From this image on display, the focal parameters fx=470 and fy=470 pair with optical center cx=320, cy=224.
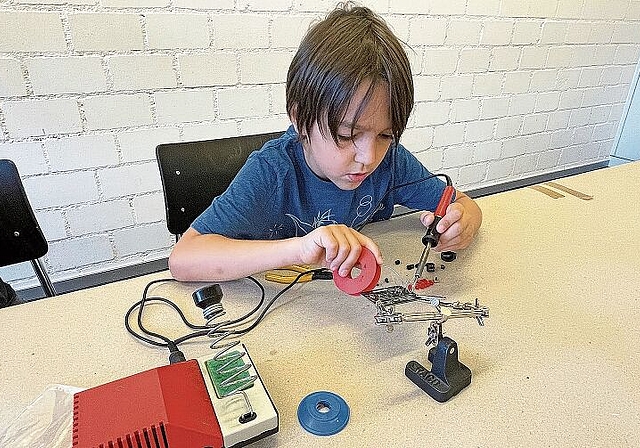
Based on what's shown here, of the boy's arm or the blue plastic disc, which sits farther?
the boy's arm

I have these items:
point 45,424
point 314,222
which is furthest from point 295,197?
point 45,424

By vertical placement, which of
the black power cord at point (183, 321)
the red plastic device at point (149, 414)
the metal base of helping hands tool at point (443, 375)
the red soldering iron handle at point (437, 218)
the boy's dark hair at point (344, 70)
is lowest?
the black power cord at point (183, 321)

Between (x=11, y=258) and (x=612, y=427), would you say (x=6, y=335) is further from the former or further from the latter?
(x=612, y=427)

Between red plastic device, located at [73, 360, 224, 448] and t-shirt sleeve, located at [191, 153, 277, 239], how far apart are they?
0.30 metres

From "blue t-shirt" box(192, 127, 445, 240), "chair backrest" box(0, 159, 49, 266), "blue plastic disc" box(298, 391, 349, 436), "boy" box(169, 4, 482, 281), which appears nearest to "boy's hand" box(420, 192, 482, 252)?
"boy" box(169, 4, 482, 281)

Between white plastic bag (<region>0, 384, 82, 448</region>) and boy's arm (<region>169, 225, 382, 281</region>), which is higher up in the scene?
boy's arm (<region>169, 225, 382, 281</region>)

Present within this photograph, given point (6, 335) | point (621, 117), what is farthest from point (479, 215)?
point (621, 117)

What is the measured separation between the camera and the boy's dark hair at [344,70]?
65cm

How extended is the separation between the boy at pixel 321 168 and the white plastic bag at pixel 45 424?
262 mm

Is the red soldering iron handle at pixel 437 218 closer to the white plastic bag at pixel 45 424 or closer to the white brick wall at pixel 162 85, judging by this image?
the white plastic bag at pixel 45 424

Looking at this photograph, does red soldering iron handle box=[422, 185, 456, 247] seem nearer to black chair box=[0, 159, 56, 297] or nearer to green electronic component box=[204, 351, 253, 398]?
green electronic component box=[204, 351, 253, 398]

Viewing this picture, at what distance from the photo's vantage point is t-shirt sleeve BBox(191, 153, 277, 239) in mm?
747

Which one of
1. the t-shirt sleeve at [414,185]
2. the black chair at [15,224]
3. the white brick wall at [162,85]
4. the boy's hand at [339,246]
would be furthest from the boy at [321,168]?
the white brick wall at [162,85]

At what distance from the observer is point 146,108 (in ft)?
4.95
